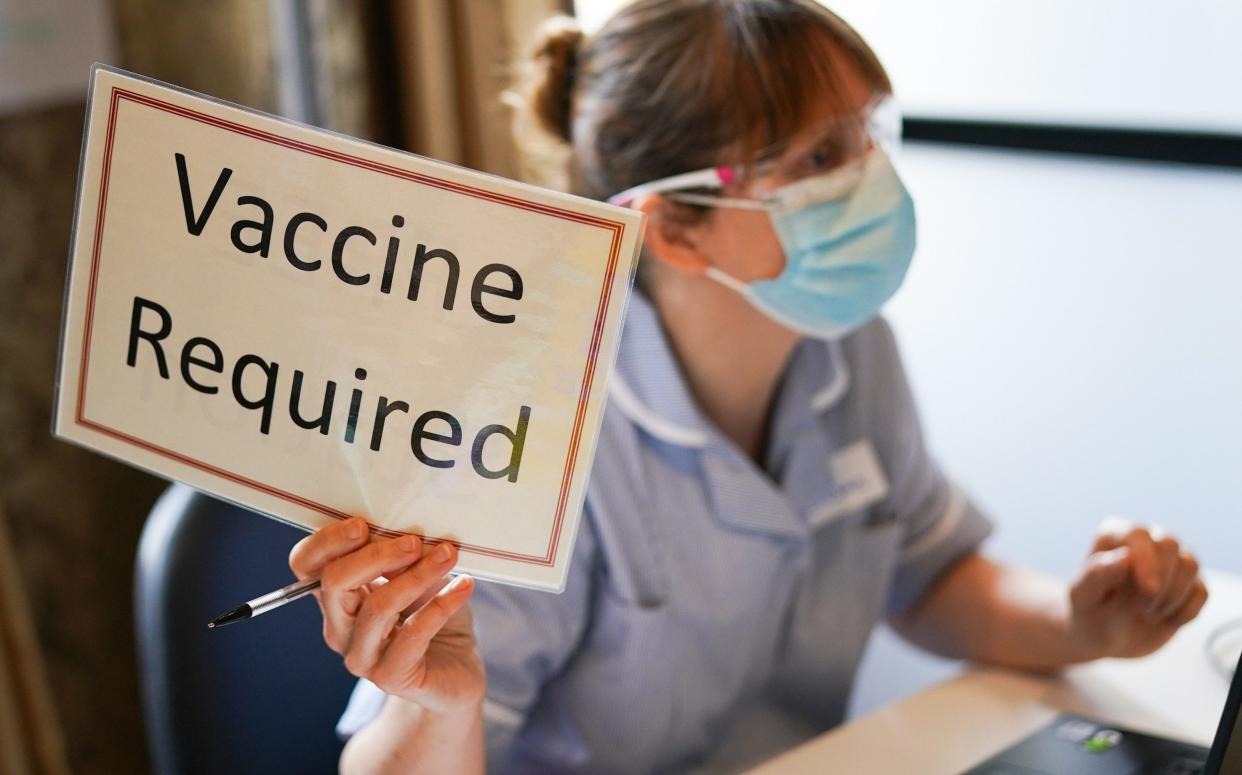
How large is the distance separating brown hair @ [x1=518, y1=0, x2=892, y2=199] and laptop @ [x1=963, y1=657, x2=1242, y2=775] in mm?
488

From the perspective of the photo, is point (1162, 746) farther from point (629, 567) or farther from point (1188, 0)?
point (1188, 0)

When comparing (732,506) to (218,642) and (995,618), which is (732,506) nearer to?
(995,618)

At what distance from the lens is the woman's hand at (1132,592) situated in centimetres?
90

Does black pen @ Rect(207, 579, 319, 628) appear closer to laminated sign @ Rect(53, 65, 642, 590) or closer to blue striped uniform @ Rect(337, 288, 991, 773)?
laminated sign @ Rect(53, 65, 642, 590)

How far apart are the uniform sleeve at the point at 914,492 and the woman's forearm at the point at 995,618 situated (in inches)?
1.0

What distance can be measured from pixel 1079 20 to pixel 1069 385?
0.52 m

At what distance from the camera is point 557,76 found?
1008 millimetres

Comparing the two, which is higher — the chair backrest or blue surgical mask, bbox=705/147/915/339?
blue surgical mask, bbox=705/147/915/339

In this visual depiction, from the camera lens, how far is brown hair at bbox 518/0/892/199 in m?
0.83

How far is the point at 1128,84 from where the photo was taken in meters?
1.65

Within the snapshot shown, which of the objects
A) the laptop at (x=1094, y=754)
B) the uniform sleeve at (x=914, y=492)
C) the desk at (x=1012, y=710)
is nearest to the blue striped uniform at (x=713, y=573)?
the uniform sleeve at (x=914, y=492)

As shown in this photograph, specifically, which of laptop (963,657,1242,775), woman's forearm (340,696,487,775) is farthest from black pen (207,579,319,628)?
laptop (963,657,1242,775)

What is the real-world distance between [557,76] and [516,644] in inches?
19.0

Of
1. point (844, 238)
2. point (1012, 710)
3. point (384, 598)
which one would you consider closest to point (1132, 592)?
point (1012, 710)
